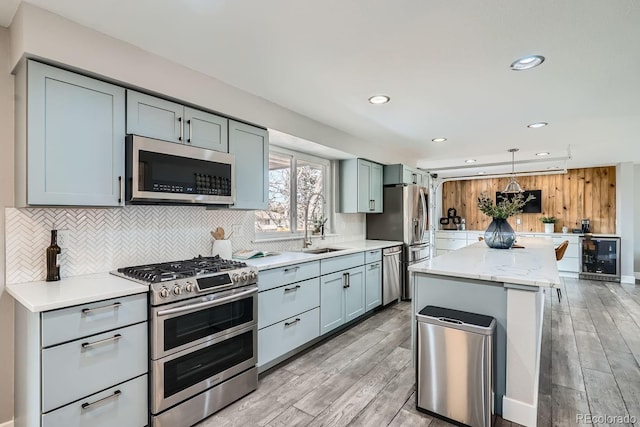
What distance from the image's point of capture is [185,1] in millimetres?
1561

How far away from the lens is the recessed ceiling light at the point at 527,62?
2080mm

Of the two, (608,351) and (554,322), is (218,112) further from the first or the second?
(554,322)

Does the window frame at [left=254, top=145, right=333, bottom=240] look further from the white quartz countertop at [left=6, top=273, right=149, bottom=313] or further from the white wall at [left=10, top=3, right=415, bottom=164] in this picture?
the white quartz countertop at [left=6, top=273, right=149, bottom=313]

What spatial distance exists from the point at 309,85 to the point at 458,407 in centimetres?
244

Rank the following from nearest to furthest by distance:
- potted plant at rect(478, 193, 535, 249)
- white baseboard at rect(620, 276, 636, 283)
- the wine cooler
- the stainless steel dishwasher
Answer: potted plant at rect(478, 193, 535, 249), the stainless steel dishwasher, white baseboard at rect(620, 276, 636, 283), the wine cooler

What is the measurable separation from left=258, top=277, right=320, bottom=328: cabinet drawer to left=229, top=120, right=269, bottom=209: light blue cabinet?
2.51 ft

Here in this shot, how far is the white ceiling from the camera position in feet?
5.31

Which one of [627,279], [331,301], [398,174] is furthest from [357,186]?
[627,279]

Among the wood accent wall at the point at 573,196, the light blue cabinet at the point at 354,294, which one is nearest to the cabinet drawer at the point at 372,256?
the light blue cabinet at the point at 354,294

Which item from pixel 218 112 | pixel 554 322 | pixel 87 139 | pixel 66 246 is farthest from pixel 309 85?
pixel 554 322

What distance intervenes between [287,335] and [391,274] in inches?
83.1

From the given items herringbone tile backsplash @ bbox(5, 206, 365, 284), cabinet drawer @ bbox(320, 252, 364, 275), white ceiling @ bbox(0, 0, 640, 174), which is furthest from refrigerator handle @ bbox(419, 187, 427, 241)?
herringbone tile backsplash @ bbox(5, 206, 365, 284)

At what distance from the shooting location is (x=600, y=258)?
6.18m

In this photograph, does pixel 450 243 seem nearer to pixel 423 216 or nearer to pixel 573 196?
pixel 573 196
